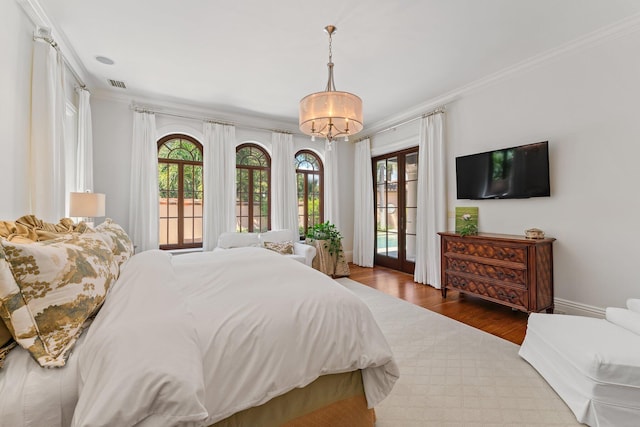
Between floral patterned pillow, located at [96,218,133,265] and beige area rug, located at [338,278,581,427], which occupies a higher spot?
floral patterned pillow, located at [96,218,133,265]

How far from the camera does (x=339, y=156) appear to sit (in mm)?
5945

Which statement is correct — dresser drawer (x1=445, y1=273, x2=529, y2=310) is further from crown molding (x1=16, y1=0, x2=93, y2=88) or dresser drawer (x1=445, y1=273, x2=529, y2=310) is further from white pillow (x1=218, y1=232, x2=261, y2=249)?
crown molding (x1=16, y1=0, x2=93, y2=88)

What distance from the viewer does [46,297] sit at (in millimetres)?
1000

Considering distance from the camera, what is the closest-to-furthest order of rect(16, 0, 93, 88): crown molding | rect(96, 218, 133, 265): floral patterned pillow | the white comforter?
the white comforter, rect(96, 218, 133, 265): floral patterned pillow, rect(16, 0, 93, 88): crown molding

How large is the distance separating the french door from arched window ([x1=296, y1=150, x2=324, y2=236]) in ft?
3.95

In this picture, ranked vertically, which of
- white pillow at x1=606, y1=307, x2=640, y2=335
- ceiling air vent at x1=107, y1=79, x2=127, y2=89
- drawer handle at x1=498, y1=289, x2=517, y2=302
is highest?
ceiling air vent at x1=107, y1=79, x2=127, y2=89

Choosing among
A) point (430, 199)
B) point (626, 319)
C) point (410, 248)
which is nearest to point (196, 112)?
point (430, 199)

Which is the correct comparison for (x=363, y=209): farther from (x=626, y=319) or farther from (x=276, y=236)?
(x=626, y=319)

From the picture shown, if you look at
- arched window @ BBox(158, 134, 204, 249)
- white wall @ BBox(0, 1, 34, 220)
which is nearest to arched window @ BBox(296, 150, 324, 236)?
arched window @ BBox(158, 134, 204, 249)

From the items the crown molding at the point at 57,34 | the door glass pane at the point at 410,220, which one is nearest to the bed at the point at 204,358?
the crown molding at the point at 57,34

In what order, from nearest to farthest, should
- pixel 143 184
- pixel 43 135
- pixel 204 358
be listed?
pixel 204 358, pixel 43 135, pixel 143 184

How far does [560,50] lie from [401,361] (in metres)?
3.63

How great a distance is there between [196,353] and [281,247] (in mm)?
3522

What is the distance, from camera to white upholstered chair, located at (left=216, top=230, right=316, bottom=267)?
4.37 meters
